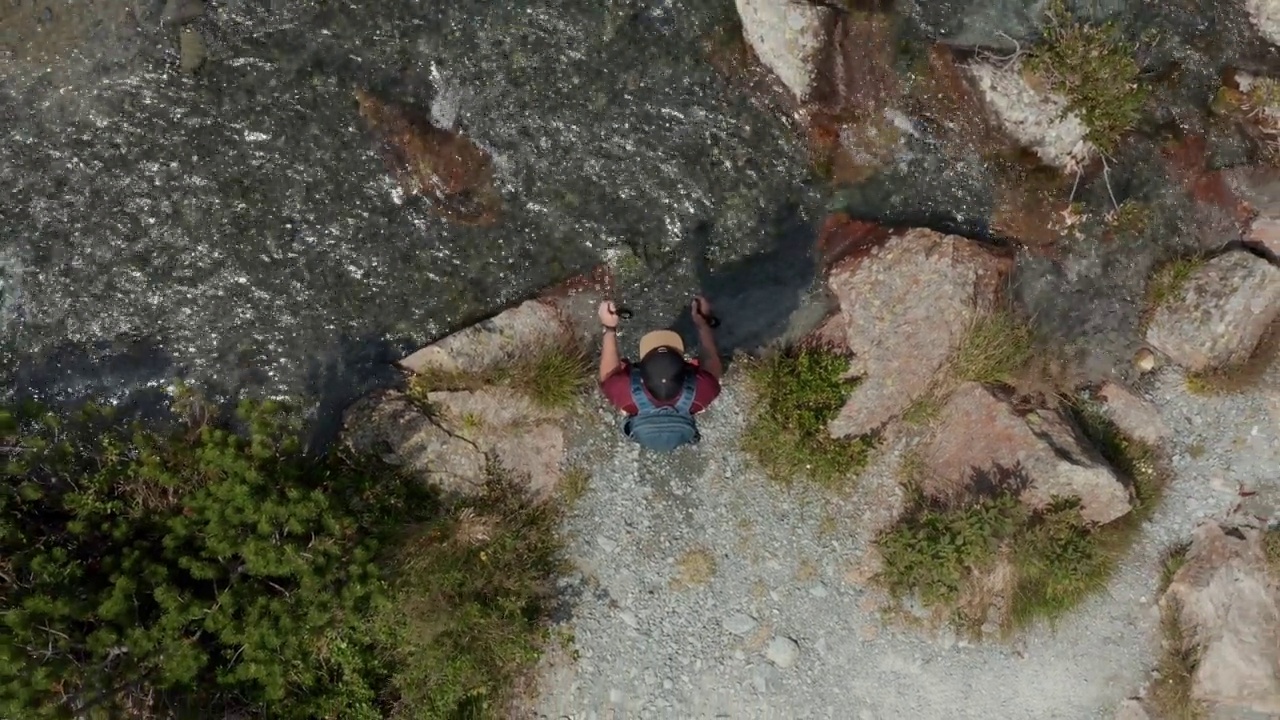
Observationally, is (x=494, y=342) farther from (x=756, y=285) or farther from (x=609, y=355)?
(x=756, y=285)

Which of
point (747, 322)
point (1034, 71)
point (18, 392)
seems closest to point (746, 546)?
point (747, 322)

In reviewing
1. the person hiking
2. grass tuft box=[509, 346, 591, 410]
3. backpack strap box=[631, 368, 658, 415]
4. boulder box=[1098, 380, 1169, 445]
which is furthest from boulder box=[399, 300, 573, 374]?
boulder box=[1098, 380, 1169, 445]

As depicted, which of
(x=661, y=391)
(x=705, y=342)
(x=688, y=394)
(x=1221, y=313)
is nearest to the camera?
(x=661, y=391)

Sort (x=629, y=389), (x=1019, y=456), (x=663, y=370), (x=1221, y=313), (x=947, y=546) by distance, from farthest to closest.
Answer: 1. (x=1221, y=313)
2. (x=1019, y=456)
3. (x=947, y=546)
4. (x=629, y=389)
5. (x=663, y=370)

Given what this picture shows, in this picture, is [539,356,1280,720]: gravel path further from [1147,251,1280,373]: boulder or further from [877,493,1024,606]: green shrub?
[1147,251,1280,373]: boulder

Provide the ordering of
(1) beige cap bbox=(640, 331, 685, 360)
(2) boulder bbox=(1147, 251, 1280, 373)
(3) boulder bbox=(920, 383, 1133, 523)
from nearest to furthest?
(1) beige cap bbox=(640, 331, 685, 360) < (3) boulder bbox=(920, 383, 1133, 523) < (2) boulder bbox=(1147, 251, 1280, 373)

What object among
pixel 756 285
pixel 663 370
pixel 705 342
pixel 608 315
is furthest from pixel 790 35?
pixel 663 370
